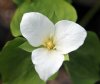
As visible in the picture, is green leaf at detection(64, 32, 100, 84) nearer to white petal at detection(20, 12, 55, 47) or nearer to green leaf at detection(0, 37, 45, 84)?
green leaf at detection(0, 37, 45, 84)

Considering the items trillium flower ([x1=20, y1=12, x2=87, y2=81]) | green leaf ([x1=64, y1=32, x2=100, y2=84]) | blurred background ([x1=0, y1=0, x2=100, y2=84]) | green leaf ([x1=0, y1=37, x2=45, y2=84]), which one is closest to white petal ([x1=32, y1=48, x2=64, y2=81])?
trillium flower ([x1=20, y1=12, x2=87, y2=81])

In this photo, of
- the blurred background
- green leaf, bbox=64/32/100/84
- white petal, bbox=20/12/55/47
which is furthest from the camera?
the blurred background

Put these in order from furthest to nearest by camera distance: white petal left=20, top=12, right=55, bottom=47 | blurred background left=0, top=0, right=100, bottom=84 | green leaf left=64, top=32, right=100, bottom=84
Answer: blurred background left=0, top=0, right=100, bottom=84 → green leaf left=64, top=32, right=100, bottom=84 → white petal left=20, top=12, right=55, bottom=47

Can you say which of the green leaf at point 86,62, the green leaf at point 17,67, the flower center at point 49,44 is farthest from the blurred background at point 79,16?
the flower center at point 49,44

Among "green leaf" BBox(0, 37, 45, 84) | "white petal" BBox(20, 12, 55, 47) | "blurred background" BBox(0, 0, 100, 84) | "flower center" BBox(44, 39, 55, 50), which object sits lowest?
"blurred background" BBox(0, 0, 100, 84)

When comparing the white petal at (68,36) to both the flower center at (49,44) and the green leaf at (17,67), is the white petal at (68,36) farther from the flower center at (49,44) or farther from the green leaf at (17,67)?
the green leaf at (17,67)

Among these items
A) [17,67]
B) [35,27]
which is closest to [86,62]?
[17,67]

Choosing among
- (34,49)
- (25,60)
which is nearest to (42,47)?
(34,49)
